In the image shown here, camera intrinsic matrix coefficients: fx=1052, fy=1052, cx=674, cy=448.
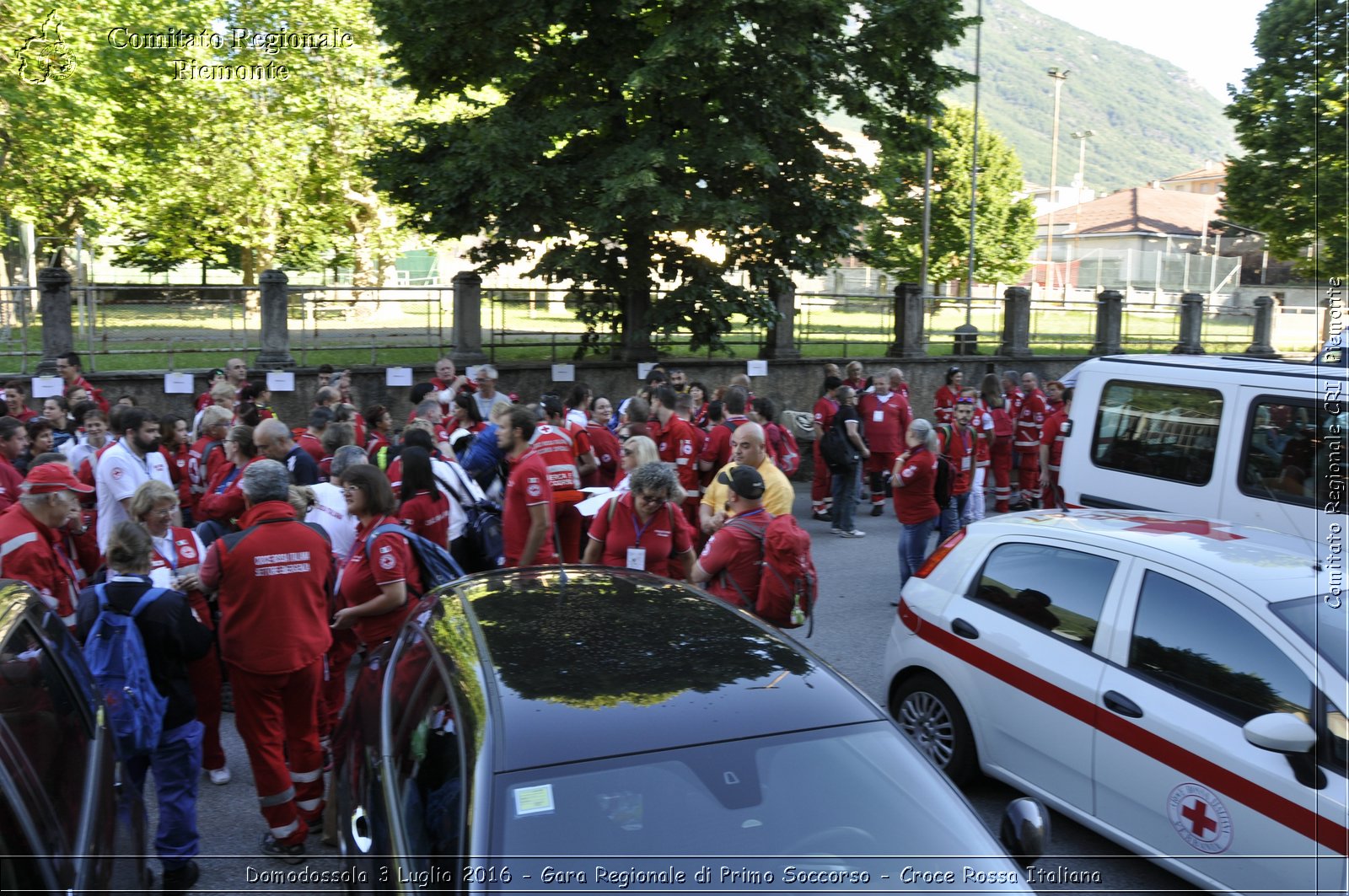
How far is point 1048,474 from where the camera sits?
43.2 ft

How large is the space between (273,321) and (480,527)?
1023 cm

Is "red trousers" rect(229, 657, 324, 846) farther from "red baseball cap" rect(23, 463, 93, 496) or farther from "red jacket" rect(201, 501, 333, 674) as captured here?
"red baseball cap" rect(23, 463, 93, 496)

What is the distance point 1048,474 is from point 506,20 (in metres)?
10.5

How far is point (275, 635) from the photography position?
4891 millimetres

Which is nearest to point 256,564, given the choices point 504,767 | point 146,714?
point 146,714

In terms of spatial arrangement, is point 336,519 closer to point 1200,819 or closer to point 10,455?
point 10,455

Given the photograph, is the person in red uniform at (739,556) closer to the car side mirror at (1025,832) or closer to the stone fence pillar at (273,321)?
the car side mirror at (1025,832)

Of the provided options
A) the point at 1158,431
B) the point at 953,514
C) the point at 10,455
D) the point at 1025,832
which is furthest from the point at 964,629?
→ the point at 10,455

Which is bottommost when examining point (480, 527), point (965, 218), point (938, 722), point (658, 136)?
point (938, 722)

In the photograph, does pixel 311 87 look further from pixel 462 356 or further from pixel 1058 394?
pixel 1058 394

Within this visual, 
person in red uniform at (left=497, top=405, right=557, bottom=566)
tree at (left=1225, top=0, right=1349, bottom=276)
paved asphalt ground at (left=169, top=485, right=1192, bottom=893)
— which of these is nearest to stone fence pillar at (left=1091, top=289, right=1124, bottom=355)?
tree at (left=1225, top=0, right=1349, bottom=276)

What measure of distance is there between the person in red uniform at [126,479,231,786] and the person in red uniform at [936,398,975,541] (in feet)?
22.0

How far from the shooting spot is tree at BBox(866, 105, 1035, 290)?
50.0 metres

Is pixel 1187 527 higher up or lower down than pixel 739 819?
higher up
